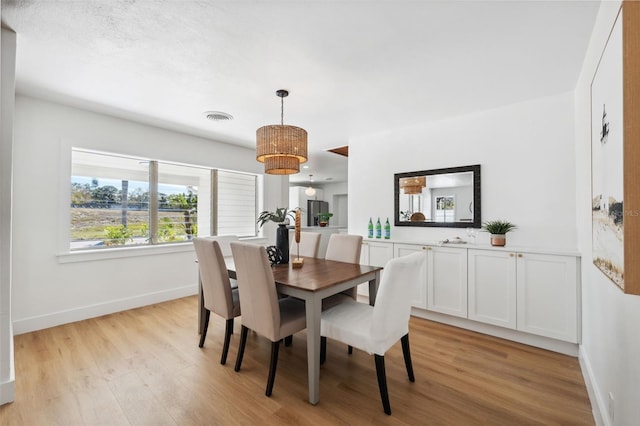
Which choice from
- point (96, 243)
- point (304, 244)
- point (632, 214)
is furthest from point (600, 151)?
point (96, 243)

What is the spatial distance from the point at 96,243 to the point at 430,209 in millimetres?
4170

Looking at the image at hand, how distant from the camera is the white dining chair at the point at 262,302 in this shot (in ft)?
6.32

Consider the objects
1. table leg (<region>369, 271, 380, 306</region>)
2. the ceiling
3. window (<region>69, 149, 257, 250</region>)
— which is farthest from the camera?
window (<region>69, 149, 257, 250</region>)

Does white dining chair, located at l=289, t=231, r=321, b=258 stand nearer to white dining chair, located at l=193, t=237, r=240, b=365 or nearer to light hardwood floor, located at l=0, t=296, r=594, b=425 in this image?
light hardwood floor, located at l=0, t=296, r=594, b=425

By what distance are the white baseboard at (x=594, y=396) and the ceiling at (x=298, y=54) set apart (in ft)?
7.52

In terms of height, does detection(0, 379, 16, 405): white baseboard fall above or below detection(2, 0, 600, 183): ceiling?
below

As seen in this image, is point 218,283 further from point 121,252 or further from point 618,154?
A: point 618,154

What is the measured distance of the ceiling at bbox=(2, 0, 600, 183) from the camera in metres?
1.72

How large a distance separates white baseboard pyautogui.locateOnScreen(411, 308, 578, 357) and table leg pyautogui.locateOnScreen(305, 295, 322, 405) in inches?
79.1

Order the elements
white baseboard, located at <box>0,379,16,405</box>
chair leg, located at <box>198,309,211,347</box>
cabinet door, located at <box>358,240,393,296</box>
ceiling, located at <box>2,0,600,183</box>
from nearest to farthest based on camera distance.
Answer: ceiling, located at <box>2,0,600,183</box>, white baseboard, located at <box>0,379,16,405</box>, chair leg, located at <box>198,309,211,347</box>, cabinet door, located at <box>358,240,393,296</box>

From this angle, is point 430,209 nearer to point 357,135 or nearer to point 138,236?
point 357,135

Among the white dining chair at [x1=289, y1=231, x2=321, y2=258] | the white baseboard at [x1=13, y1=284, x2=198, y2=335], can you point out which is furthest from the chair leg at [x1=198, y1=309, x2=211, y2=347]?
the white baseboard at [x1=13, y1=284, x2=198, y2=335]

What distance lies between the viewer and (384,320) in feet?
5.81

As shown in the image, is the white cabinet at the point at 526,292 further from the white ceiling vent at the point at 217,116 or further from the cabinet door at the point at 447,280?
the white ceiling vent at the point at 217,116
